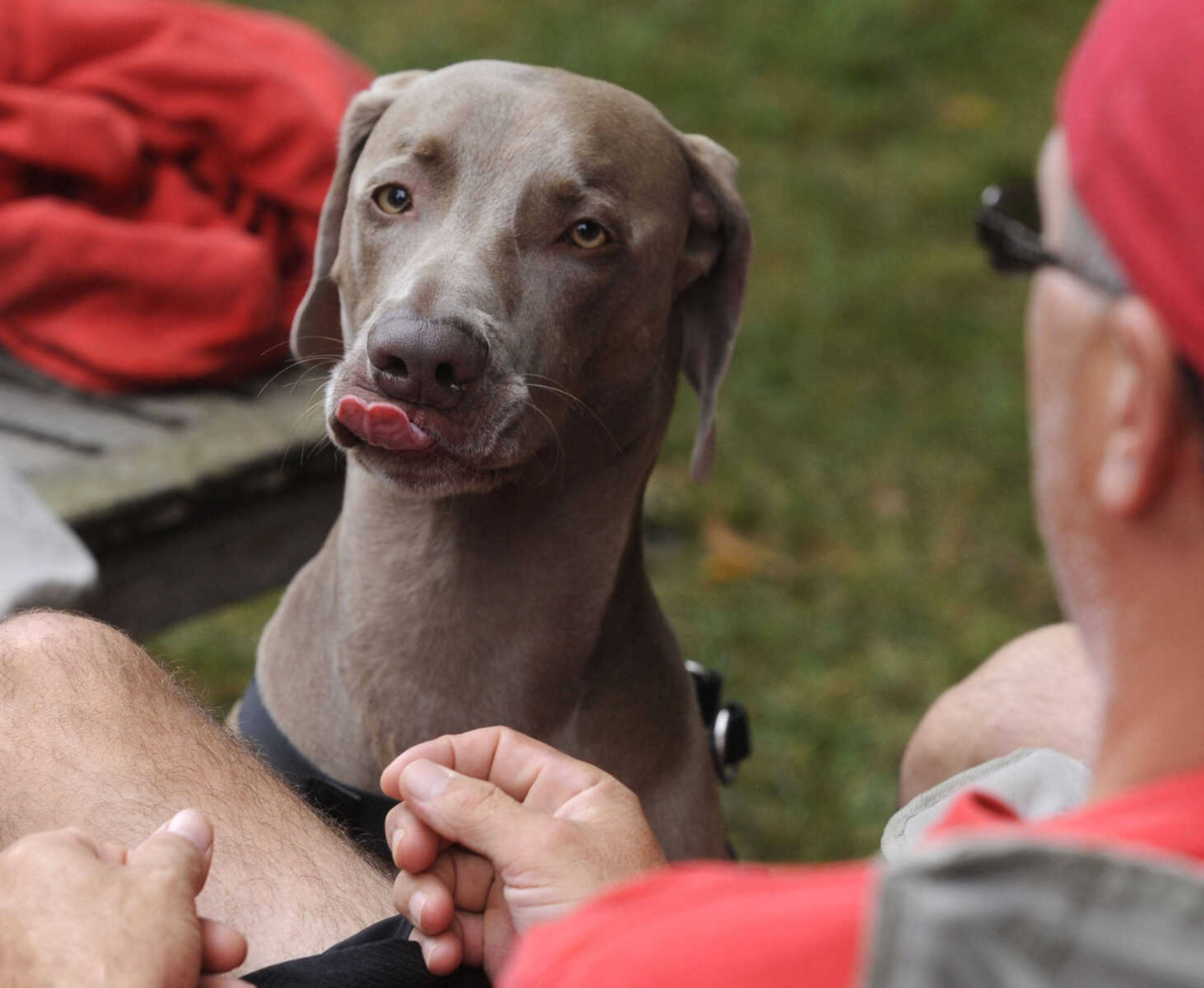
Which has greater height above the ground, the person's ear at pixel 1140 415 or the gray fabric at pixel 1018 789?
the person's ear at pixel 1140 415

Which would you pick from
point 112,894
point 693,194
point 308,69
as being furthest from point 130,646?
point 308,69

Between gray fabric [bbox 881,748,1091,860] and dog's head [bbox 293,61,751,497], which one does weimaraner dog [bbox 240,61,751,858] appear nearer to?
dog's head [bbox 293,61,751,497]

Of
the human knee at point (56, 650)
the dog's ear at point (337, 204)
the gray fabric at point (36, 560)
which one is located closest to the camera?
the human knee at point (56, 650)

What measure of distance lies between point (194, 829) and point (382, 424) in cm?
61

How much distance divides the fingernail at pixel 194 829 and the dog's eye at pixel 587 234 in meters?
0.95

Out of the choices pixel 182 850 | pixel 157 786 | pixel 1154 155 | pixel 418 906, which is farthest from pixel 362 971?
pixel 1154 155

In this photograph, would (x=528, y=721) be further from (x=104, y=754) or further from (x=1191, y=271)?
(x=1191, y=271)

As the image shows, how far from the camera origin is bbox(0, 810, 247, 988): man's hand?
1281 mm

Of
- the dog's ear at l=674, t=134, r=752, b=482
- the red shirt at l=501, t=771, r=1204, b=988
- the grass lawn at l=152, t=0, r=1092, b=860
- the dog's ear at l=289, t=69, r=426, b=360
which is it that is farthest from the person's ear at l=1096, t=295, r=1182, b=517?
the grass lawn at l=152, t=0, r=1092, b=860

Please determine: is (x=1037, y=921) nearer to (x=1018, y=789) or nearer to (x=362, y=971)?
(x=362, y=971)

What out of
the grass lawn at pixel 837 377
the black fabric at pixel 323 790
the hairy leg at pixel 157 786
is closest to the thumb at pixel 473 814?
the hairy leg at pixel 157 786

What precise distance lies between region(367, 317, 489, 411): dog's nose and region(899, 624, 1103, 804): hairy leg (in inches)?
33.8

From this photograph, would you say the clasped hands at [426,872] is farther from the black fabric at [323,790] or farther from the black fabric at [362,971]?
the black fabric at [323,790]

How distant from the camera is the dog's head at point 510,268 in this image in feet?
6.24
